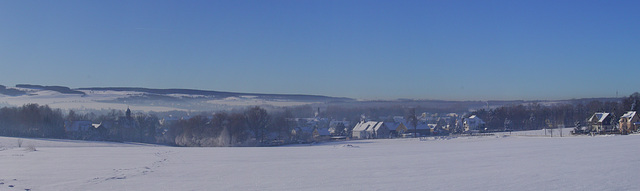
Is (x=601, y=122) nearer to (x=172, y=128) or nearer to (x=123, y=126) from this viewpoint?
(x=172, y=128)

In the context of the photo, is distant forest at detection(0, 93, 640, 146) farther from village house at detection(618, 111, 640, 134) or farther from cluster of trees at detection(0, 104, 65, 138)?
village house at detection(618, 111, 640, 134)

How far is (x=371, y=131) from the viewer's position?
3300 inches

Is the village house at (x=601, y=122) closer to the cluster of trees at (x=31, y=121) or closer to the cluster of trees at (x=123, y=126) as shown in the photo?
the cluster of trees at (x=123, y=126)

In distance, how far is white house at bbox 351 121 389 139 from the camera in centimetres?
8188

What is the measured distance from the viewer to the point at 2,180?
48.1 feet

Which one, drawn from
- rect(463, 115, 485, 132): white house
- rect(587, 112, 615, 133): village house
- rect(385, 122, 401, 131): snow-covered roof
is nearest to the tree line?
rect(385, 122, 401, 131): snow-covered roof

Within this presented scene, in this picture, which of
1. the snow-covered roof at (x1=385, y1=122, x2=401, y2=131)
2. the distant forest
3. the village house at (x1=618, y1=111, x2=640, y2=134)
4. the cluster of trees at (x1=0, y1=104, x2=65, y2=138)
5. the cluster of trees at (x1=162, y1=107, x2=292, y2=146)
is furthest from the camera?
the snow-covered roof at (x1=385, y1=122, x2=401, y2=131)

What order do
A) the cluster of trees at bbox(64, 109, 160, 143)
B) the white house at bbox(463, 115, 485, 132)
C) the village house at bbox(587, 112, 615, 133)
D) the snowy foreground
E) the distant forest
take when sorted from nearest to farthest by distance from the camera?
the snowy foreground, the distant forest, the village house at bbox(587, 112, 615, 133), the cluster of trees at bbox(64, 109, 160, 143), the white house at bbox(463, 115, 485, 132)

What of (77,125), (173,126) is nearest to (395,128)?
(173,126)

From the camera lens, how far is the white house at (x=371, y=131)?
3223 inches

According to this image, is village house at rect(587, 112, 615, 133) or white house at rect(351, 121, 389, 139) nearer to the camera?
village house at rect(587, 112, 615, 133)

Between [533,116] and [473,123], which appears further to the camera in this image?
[473,123]

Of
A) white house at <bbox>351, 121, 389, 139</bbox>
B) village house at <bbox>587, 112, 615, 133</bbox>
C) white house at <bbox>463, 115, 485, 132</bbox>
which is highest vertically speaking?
village house at <bbox>587, 112, 615, 133</bbox>

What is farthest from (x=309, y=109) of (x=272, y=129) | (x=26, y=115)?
(x=26, y=115)
